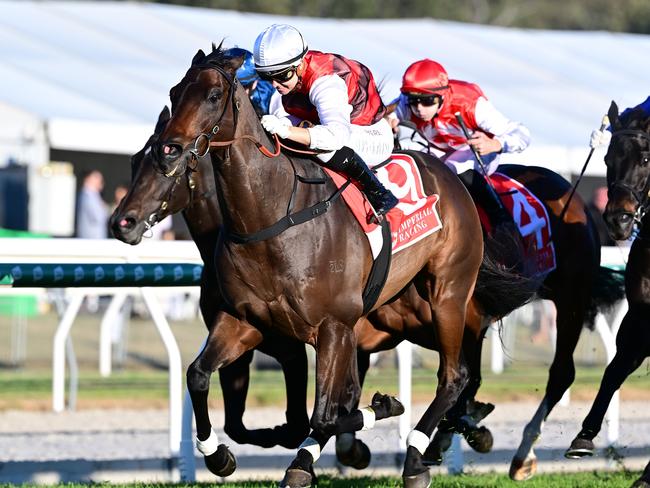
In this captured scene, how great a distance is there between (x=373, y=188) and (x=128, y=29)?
42.0 feet

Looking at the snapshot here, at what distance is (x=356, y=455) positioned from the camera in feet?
19.7

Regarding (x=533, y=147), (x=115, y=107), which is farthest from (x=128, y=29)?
(x=533, y=147)

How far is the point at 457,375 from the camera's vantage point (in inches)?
226

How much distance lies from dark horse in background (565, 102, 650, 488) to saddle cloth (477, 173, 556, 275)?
0.76 meters

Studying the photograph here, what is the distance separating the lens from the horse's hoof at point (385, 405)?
17.6 ft

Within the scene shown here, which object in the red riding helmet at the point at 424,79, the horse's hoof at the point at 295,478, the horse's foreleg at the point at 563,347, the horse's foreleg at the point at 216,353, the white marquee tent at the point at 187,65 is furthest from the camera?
the white marquee tent at the point at 187,65

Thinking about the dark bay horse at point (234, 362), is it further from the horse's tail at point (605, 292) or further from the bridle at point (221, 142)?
the horse's tail at point (605, 292)

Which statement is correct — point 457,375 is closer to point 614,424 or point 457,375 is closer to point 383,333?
point 383,333

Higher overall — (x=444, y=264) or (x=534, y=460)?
(x=444, y=264)

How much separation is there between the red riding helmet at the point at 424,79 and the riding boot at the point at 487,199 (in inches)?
20.6

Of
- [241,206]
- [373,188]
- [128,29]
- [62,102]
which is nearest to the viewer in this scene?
[241,206]

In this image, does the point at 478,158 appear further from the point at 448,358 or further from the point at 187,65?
the point at 187,65

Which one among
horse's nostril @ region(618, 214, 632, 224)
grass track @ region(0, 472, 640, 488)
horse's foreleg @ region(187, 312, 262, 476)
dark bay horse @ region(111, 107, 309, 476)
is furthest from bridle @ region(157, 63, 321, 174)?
grass track @ region(0, 472, 640, 488)

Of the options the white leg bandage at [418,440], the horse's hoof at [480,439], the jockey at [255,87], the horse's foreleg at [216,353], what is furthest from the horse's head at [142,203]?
the horse's hoof at [480,439]
